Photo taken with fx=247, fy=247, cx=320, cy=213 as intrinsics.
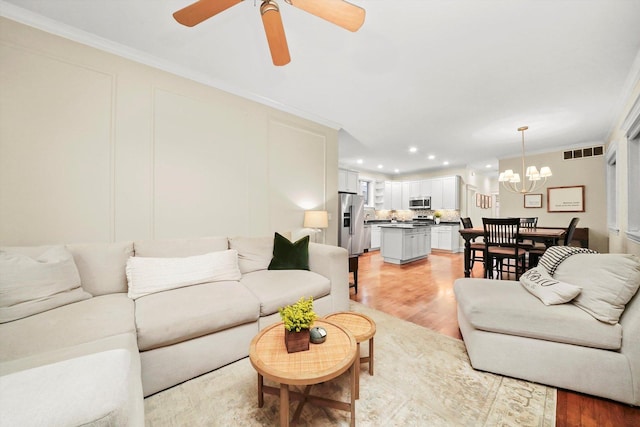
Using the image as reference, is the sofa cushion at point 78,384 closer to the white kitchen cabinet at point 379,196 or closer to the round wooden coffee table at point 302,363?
the round wooden coffee table at point 302,363

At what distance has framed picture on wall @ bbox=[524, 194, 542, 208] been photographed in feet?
18.3

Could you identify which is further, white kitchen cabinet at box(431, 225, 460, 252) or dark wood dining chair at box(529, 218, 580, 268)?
white kitchen cabinet at box(431, 225, 460, 252)

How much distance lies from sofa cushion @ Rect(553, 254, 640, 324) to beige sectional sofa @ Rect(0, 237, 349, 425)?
179 centimetres

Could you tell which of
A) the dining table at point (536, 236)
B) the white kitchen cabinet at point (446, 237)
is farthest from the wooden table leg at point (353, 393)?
the white kitchen cabinet at point (446, 237)

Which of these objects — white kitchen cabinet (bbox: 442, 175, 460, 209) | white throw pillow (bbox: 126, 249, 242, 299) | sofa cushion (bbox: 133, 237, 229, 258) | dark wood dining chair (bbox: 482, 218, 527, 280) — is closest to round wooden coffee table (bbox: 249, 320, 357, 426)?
white throw pillow (bbox: 126, 249, 242, 299)

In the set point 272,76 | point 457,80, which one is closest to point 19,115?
point 272,76

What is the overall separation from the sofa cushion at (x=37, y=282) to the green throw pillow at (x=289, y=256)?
1.52m

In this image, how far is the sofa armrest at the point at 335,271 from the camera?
2.53 metres

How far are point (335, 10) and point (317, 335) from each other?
181 centimetres

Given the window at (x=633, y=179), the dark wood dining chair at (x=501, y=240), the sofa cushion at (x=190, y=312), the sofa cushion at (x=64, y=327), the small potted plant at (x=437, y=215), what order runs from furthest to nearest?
the small potted plant at (x=437, y=215) < the dark wood dining chair at (x=501, y=240) < the window at (x=633, y=179) < the sofa cushion at (x=190, y=312) < the sofa cushion at (x=64, y=327)

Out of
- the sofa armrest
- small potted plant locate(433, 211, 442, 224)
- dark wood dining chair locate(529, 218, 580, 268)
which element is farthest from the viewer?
small potted plant locate(433, 211, 442, 224)

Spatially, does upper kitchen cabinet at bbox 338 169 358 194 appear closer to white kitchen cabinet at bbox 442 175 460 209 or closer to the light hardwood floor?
the light hardwood floor

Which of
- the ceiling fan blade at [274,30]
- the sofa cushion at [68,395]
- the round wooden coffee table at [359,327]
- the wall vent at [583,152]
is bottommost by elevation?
the round wooden coffee table at [359,327]

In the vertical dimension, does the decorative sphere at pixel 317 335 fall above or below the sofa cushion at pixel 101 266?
below
